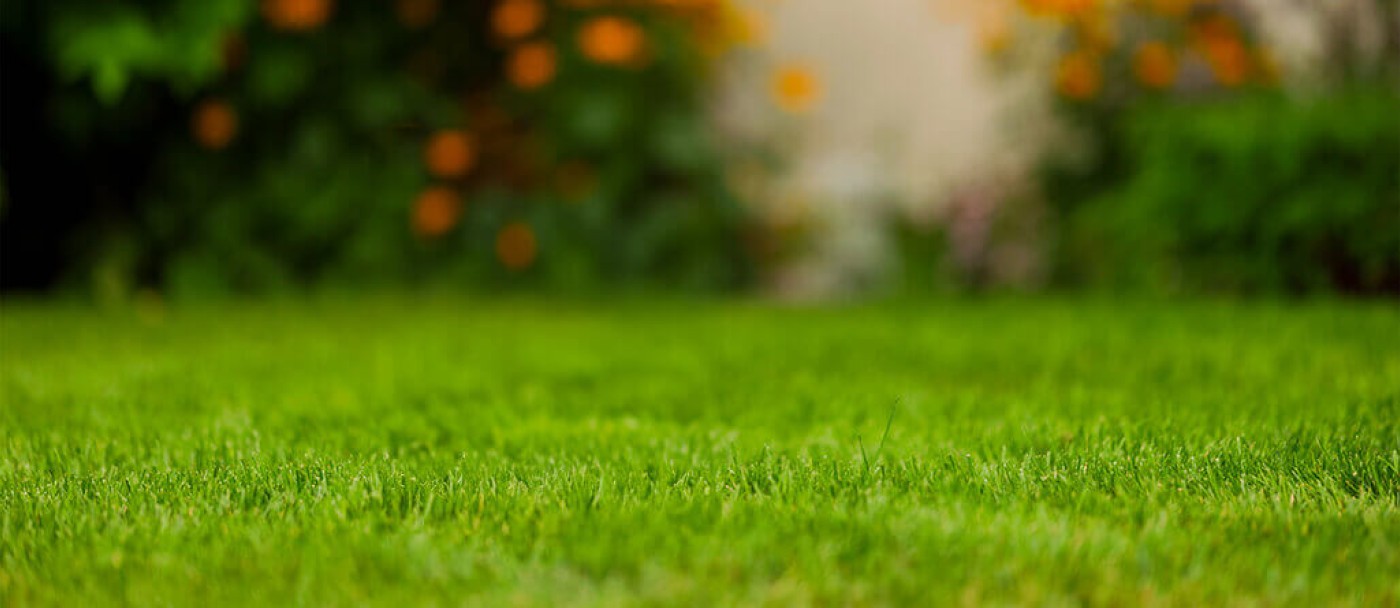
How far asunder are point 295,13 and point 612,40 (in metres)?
1.66

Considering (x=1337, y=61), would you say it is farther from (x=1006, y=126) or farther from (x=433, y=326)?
(x=433, y=326)

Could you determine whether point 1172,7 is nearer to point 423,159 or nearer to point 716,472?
point 423,159

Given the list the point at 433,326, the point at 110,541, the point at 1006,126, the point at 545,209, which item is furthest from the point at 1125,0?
the point at 110,541

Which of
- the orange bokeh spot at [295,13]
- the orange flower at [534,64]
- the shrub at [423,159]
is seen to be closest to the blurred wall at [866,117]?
the shrub at [423,159]

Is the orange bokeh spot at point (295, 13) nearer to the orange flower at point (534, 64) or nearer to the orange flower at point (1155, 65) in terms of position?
the orange flower at point (534, 64)

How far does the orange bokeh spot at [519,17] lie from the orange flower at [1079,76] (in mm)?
2824

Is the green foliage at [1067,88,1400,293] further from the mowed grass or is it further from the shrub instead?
the shrub

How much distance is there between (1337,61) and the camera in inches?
258

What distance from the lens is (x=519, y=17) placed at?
7.05 m

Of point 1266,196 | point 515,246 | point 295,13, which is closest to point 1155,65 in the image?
point 1266,196

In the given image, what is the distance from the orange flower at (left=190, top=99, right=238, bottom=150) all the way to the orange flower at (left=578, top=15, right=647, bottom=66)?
196cm

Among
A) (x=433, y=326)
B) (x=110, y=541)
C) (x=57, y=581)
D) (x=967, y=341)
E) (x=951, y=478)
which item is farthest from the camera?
(x=433, y=326)

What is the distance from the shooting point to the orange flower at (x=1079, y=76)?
6660mm

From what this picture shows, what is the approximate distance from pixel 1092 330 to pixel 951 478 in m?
2.66
